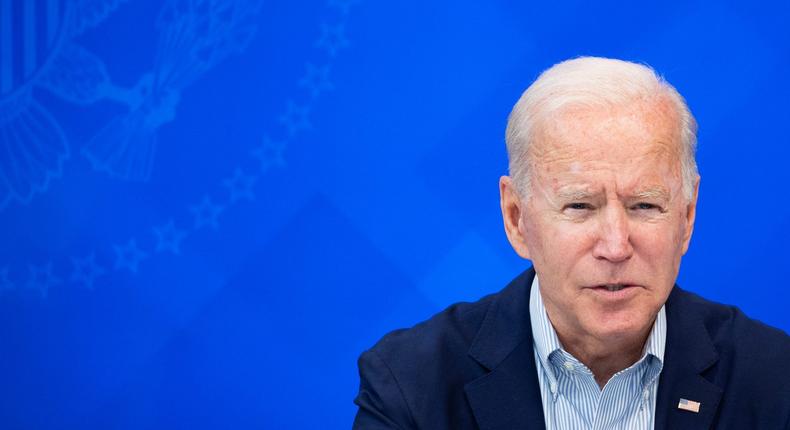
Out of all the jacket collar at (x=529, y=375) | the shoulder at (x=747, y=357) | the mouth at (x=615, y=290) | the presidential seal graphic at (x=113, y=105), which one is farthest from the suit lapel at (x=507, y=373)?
the presidential seal graphic at (x=113, y=105)

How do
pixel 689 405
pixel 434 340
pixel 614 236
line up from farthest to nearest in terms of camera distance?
1. pixel 434 340
2. pixel 689 405
3. pixel 614 236

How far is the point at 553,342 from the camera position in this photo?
8.34ft

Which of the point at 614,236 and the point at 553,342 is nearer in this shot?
the point at 614,236

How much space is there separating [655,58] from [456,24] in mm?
680

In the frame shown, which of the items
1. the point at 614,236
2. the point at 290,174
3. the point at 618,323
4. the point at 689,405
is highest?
the point at 290,174

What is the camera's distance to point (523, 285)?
8.87ft

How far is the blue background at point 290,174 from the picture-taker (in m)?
3.67

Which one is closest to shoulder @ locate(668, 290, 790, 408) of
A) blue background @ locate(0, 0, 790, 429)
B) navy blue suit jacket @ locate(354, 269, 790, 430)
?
navy blue suit jacket @ locate(354, 269, 790, 430)

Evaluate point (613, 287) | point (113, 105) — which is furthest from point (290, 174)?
point (613, 287)

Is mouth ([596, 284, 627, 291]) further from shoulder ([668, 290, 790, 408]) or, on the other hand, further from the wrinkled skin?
shoulder ([668, 290, 790, 408])

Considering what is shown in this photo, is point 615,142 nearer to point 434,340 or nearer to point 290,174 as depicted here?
point 434,340

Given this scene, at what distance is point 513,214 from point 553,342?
31 cm

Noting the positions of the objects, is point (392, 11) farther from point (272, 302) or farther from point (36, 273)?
point (36, 273)

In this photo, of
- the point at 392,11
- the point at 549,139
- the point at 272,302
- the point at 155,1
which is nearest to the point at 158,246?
the point at 272,302
